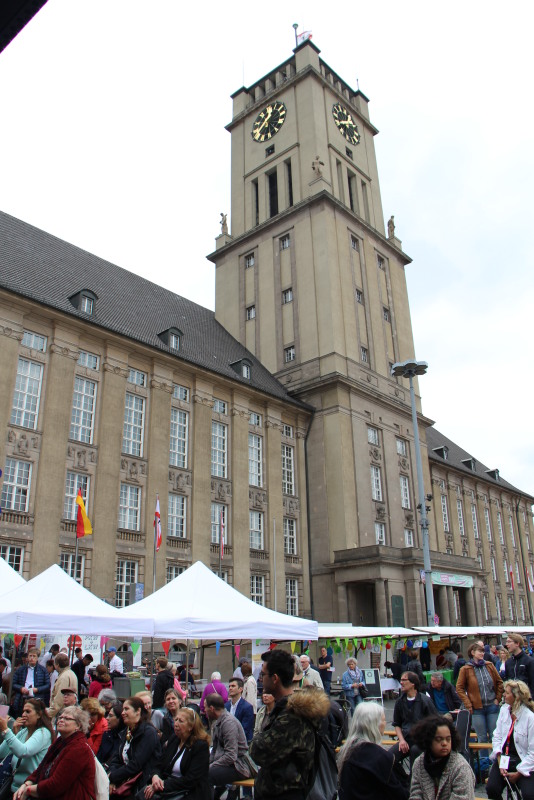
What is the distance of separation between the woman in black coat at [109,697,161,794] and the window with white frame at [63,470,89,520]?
759 inches

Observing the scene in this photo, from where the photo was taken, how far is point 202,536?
30.4 m

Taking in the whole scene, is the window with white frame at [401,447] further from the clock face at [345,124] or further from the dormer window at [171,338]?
the clock face at [345,124]

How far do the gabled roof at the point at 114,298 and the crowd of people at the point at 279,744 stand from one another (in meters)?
21.1

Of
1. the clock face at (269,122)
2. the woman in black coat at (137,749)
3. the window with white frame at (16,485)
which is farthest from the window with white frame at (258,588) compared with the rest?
the clock face at (269,122)

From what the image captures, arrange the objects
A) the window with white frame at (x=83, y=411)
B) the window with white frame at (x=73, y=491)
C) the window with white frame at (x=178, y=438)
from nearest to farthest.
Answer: the window with white frame at (x=73, y=491) < the window with white frame at (x=83, y=411) < the window with white frame at (x=178, y=438)

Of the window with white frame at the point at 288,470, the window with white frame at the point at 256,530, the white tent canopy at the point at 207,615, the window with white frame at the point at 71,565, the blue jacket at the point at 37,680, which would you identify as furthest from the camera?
the window with white frame at the point at 288,470

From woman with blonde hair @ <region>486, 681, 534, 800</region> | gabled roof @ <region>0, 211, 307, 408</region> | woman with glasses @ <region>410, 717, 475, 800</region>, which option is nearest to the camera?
woman with glasses @ <region>410, 717, 475, 800</region>

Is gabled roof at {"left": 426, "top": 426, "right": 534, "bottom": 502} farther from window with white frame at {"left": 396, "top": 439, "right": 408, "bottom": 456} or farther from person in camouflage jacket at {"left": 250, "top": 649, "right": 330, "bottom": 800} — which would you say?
Answer: person in camouflage jacket at {"left": 250, "top": 649, "right": 330, "bottom": 800}

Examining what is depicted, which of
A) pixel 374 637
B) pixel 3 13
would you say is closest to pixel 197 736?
pixel 3 13

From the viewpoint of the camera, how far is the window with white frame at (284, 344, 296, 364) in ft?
136

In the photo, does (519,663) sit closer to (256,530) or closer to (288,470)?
(256,530)

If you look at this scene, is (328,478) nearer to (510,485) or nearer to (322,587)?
(322,587)

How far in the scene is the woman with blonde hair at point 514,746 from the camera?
662 cm

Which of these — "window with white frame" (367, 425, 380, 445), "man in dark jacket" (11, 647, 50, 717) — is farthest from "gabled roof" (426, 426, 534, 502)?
"man in dark jacket" (11, 647, 50, 717)
